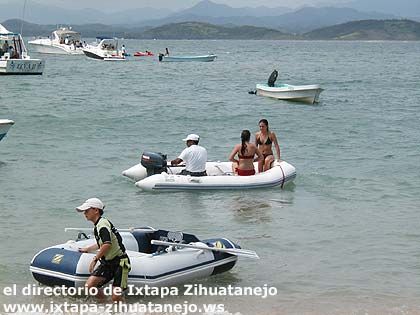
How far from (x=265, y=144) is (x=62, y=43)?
6868 centimetres

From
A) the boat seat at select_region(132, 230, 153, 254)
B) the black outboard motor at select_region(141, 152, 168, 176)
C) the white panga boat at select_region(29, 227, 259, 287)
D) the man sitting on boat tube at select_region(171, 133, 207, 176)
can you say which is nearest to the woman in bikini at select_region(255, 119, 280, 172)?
the man sitting on boat tube at select_region(171, 133, 207, 176)

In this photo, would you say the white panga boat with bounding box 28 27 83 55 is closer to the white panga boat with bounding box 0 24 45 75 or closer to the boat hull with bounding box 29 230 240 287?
the white panga boat with bounding box 0 24 45 75

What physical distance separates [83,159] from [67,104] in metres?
13.5

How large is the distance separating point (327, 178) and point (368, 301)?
24.0 ft

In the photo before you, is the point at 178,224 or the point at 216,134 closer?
the point at 178,224

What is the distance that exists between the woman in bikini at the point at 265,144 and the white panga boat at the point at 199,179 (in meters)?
0.18

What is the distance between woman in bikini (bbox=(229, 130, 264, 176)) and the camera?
44.5ft

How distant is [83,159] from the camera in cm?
1780

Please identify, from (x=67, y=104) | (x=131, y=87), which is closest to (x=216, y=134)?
(x=67, y=104)

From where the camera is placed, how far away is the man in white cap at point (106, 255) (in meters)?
7.66

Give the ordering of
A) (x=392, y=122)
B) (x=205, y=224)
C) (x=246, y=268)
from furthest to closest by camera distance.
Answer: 1. (x=392, y=122)
2. (x=205, y=224)
3. (x=246, y=268)

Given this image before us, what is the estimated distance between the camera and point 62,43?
80.2 meters

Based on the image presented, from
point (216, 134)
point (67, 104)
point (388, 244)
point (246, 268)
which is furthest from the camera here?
point (67, 104)

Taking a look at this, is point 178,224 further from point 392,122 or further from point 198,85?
point 198,85
